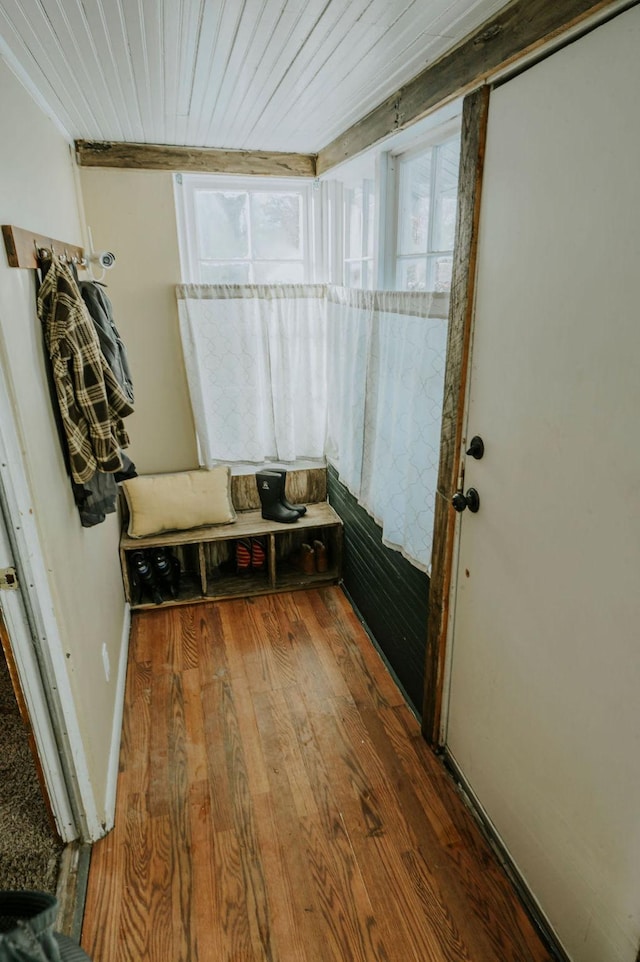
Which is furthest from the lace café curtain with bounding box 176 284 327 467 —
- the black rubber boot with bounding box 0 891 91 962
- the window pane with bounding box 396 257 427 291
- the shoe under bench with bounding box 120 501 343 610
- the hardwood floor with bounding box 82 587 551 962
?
the black rubber boot with bounding box 0 891 91 962

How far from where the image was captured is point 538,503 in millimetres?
1403

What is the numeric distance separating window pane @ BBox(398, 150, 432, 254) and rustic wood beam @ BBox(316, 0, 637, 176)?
154 mm

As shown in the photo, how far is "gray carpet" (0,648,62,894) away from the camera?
1665 mm

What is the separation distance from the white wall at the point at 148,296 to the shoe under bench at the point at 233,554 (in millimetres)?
444

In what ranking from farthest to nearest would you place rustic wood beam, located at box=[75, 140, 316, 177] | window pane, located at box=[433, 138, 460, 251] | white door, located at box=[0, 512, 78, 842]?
1. rustic wood beam, located at box=[75, 140, 316, 177]
2. window pane, located at box=[433, 138, 460, 251]
3. white door, located at box=[0, 512, 78, 842]

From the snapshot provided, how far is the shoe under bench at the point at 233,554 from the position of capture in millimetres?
3023

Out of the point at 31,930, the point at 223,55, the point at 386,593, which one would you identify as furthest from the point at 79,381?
the point at 386,593

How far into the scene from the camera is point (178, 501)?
9.96ft

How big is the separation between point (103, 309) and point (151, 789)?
176cm

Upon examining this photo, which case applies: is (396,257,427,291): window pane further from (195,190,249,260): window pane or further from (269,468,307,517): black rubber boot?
(269,468,307,517): black rubber boot

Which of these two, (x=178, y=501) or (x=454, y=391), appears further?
(x=178, y=501)

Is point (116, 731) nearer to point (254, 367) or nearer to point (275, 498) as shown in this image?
point (275, 498)

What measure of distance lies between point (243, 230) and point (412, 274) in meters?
1.25

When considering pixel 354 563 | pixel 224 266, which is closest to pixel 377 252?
pixel 224 266
